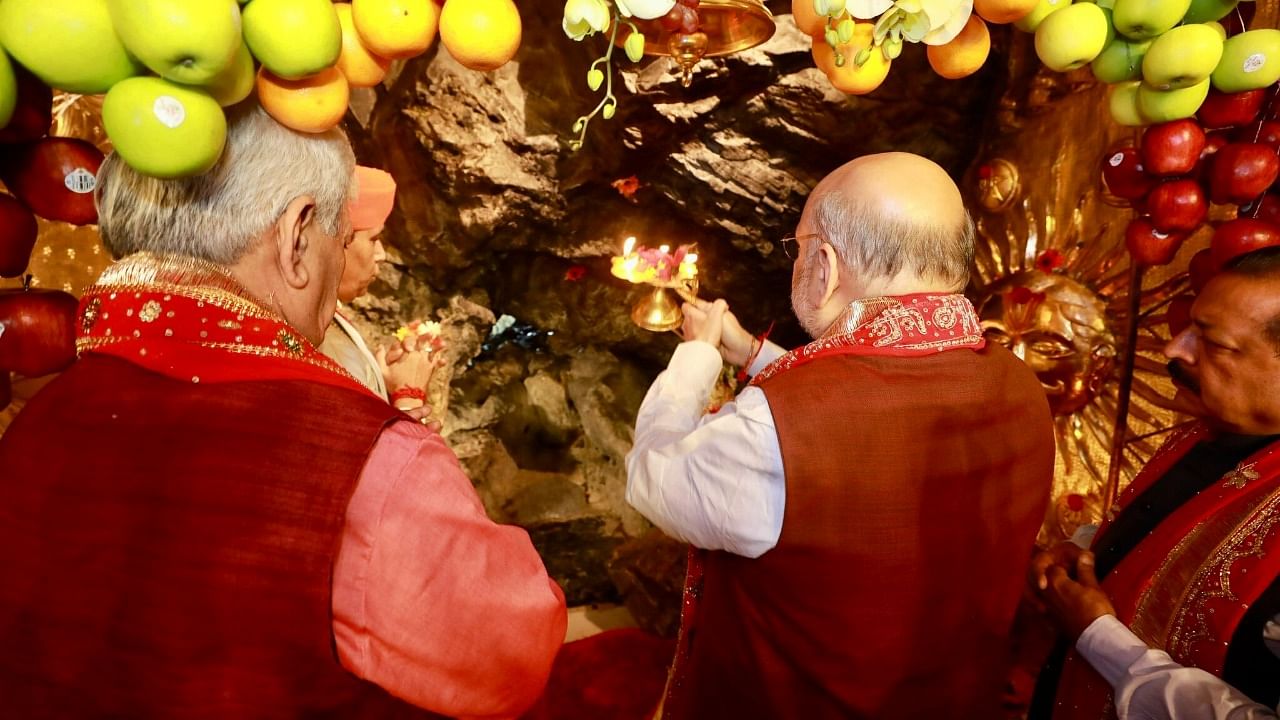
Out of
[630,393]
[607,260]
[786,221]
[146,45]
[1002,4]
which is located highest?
[1002,4]

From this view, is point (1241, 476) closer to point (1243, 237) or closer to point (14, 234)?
point (1243, 237)

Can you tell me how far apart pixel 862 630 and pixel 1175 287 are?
2.53 metres

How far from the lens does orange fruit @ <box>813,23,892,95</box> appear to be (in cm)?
184

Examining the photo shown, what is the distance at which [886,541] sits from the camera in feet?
5.24

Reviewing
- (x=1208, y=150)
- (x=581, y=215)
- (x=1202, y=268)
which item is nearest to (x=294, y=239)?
(x=1208, y=150)

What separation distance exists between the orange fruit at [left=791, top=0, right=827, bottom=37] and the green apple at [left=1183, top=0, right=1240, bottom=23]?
44.3 inches

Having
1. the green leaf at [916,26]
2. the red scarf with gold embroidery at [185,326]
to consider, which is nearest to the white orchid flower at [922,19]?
the green leaf at [916,26]

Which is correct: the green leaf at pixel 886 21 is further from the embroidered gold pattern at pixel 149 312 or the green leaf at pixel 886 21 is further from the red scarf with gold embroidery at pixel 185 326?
the embroidered gold pattern at pixel 149 312

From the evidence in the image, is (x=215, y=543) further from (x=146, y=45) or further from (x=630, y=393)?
(x=630, y=393)

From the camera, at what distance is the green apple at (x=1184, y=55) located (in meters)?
1.74

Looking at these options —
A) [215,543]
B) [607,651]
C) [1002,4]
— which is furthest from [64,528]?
[607,651]

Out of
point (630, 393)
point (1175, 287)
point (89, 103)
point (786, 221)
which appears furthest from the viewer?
point (630, 393)

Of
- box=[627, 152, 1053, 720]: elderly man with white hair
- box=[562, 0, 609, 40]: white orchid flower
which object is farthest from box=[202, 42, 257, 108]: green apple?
box=[627, 152, 1053, 720]: elderly man with white hair

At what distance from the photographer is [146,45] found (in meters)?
1.03
